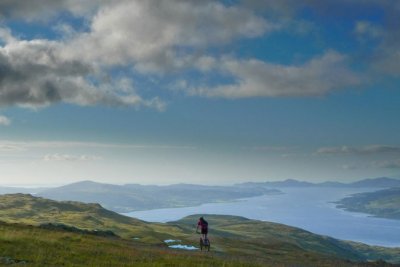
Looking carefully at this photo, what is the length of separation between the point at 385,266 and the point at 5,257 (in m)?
56.0

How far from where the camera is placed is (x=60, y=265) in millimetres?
24891

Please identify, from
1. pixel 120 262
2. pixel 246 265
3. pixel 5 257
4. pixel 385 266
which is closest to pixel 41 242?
pixel 5 257

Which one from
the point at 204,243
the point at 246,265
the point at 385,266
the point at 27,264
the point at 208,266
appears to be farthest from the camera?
the point at 385,266

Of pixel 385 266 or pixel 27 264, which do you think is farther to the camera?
pixel 385 266

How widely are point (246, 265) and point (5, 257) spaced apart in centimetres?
1830

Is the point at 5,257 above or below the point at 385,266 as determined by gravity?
above

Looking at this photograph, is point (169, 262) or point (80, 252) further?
point (80, 252)

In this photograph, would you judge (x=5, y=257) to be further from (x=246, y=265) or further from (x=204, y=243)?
(x=204, y=243)

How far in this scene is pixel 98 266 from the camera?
2523cm

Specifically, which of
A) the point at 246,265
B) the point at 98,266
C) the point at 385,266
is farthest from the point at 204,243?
the point at 385,266

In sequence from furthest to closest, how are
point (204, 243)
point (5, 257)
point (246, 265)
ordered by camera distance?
point (204, 243) → point (246, 265) → point (5, 257)

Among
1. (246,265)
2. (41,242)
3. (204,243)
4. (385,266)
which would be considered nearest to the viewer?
(246,265)

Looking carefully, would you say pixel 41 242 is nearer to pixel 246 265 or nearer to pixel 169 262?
pixel 169 262

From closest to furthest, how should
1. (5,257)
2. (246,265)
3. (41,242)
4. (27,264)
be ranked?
(27,264) → (5,257) → (246,265) → (41,242)
